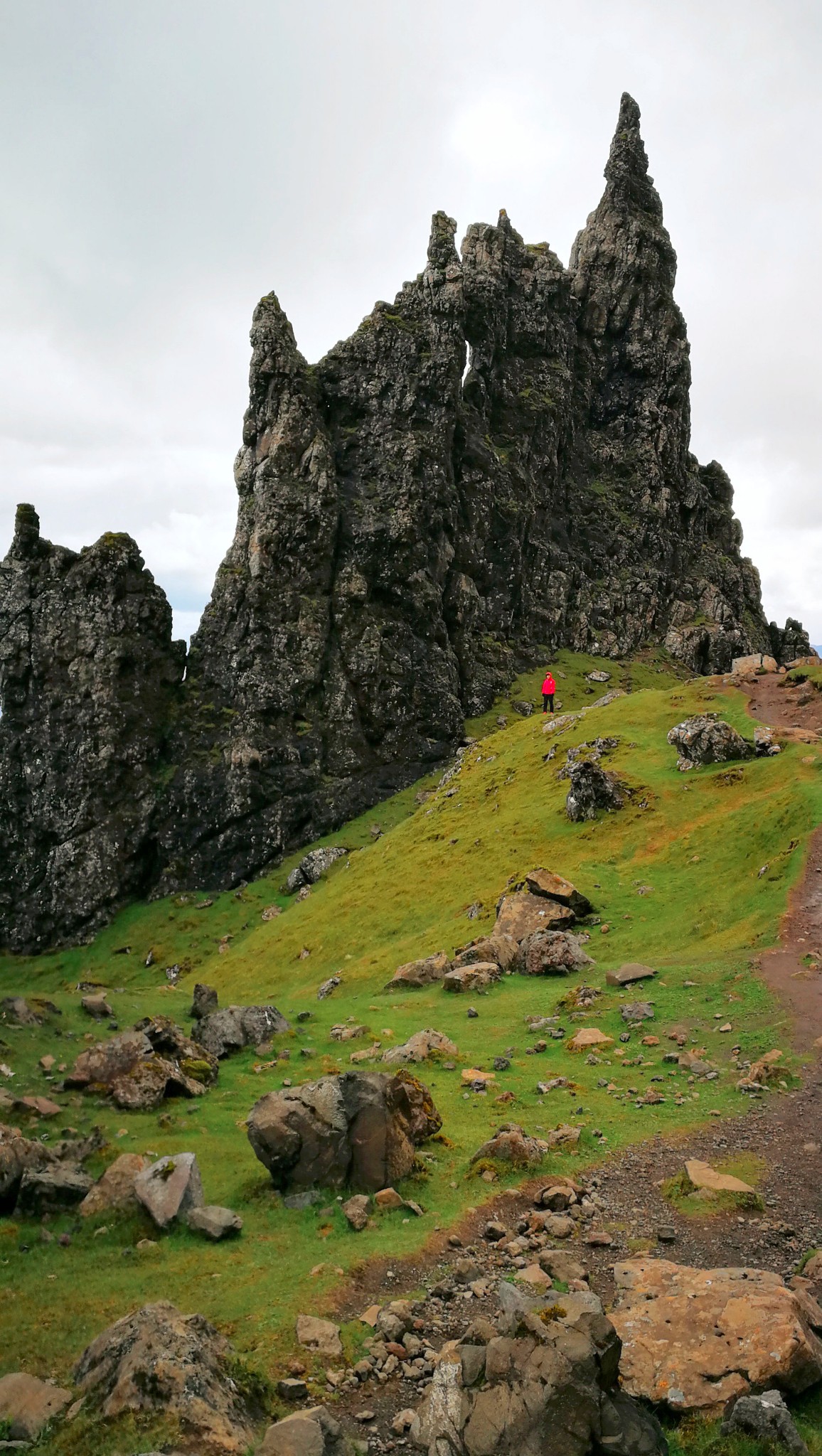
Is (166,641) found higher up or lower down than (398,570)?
lower down

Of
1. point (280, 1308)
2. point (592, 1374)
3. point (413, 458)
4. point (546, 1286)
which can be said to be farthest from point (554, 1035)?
point (413, 458)

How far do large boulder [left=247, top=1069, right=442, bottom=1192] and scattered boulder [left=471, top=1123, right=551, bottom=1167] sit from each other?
1658 millimetres

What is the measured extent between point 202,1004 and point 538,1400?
29.6 meters

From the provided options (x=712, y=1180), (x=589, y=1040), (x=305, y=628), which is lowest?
(x=589, y=1040)

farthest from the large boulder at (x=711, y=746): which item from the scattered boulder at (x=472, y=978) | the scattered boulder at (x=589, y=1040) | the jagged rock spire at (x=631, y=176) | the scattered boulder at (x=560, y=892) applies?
the jagged rock spire at (x=631, y=176)

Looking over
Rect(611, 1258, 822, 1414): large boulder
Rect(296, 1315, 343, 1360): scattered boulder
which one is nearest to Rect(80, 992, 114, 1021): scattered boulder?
Rect(296, 1315, 343, 1360): scattered boulder

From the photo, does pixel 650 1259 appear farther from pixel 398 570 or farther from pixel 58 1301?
pixel 398 570

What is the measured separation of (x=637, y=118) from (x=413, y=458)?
320 feet

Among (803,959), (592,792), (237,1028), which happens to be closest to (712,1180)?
(803,959)

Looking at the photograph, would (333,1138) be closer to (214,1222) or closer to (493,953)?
(214,1222)

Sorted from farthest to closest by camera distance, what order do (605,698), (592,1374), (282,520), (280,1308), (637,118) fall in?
1. (637,118)
2. (282,520)
3. (605,698)
4. (280,1308)
5. (592,1374)

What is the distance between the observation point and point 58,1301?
1386 cm

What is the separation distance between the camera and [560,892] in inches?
1572

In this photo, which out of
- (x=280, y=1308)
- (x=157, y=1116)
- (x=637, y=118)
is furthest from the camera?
(x=637, y=118)
